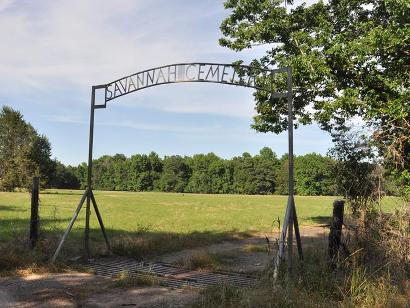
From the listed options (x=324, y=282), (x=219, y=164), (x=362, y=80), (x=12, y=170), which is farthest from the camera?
(x=219, y=164)

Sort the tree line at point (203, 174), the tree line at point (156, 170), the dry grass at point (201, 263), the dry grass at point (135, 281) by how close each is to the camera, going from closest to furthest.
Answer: the dry grass at point (135, 281)
the dry grass at point (201, 263)
the tree line at point (156, 170)
the tree line at point (203, 174)

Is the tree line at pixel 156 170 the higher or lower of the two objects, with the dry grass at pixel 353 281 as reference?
higher

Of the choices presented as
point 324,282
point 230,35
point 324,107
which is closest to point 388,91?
point 324,107

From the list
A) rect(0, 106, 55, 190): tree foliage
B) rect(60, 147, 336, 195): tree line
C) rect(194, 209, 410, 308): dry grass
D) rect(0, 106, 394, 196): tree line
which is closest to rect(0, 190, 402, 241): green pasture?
rect(194, 209, 410, 308): dry grass

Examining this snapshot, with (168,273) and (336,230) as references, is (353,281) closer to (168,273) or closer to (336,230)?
(336,230)

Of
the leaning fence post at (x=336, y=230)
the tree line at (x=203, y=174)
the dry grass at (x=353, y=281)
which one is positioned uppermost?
Result: the tree line at (x=203, y=174)

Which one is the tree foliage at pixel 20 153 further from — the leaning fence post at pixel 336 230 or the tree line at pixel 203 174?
the leaning fence post at pixel 336 230

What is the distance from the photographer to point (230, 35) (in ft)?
70.7

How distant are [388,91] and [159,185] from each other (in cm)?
10989

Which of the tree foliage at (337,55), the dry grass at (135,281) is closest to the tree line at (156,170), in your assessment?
the tree foliage at (337,55)

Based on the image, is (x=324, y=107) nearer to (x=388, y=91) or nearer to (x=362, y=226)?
(x=388, y=91)

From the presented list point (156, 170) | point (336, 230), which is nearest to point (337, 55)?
point (336, 230)

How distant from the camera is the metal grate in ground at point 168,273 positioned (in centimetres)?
943

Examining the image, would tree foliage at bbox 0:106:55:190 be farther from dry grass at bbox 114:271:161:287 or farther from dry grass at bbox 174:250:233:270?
dry grass at bbox 114:271:161:287
